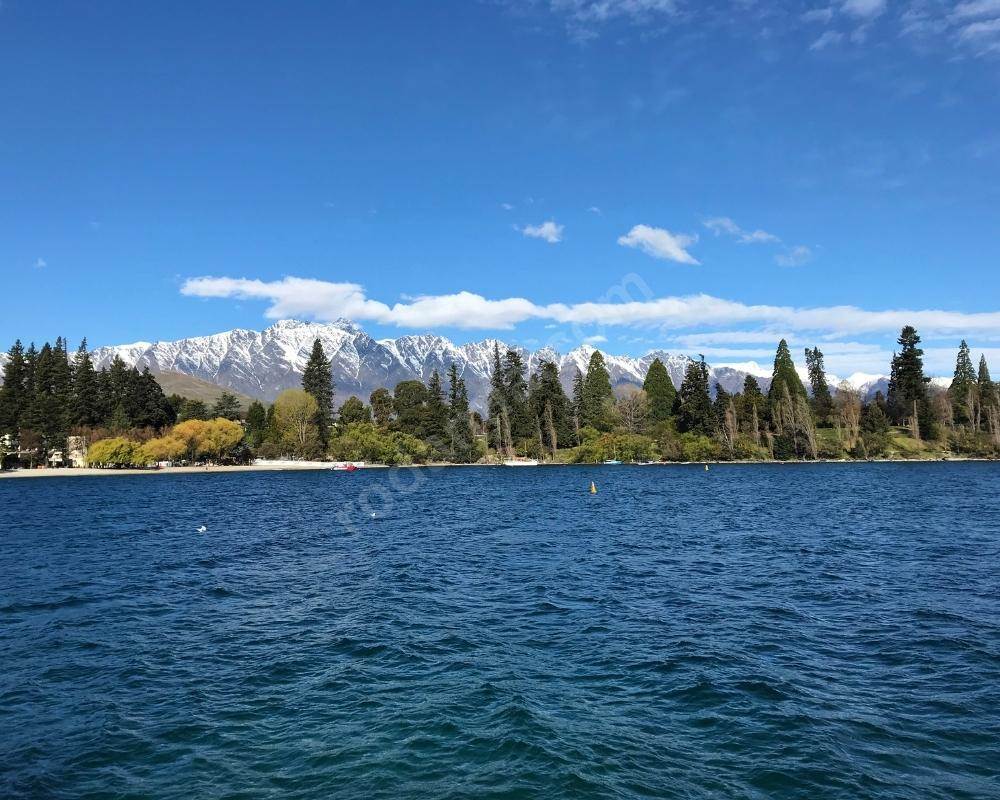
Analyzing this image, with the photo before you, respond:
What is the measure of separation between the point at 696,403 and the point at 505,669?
153 metres

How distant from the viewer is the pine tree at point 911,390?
154 m

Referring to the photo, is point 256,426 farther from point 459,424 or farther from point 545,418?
point 545,418

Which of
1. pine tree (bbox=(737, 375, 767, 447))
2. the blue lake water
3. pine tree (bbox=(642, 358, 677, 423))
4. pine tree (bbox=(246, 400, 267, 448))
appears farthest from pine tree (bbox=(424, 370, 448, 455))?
the blue lake water

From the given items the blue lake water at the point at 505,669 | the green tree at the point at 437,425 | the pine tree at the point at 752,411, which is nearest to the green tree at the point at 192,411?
the green tree at the point at 437,425

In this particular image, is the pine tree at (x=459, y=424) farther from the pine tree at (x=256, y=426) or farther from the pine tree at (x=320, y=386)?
the pine tree at (x=256, y=426)

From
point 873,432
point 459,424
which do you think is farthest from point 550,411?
point 873,432

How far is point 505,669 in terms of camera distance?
17219mm

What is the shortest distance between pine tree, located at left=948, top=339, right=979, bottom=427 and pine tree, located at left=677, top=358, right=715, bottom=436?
63.3m

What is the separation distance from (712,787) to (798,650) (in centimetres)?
869

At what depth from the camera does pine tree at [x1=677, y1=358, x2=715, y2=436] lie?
16100 cm

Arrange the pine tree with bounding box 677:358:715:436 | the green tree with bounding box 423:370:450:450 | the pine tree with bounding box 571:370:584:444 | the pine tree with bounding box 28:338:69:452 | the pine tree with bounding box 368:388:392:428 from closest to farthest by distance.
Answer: the pine tree with bounding box 28:338:69:452
the pine tree with bounding box 677:358:715:436
the pine tree with bounding box 571:370:584:444
the green tree with bounding box 423:370:450:450
the pine tree with bounding box 368:388:392:428

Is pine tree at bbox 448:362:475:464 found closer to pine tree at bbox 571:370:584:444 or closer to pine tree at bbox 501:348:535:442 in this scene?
pine tree at bbox 501:348:535:442

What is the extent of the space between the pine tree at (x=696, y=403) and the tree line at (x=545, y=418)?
1.15ft

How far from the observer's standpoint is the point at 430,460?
170500mm
